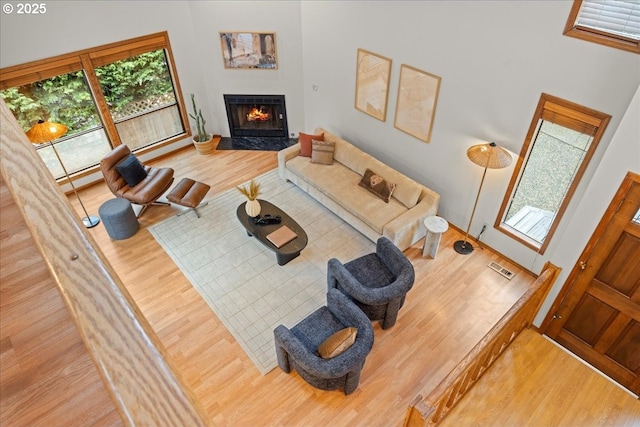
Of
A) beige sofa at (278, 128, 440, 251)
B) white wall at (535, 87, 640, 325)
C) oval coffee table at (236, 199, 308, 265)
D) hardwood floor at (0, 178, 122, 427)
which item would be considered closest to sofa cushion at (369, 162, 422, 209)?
beige sofa at (278, 128, 440, 251)

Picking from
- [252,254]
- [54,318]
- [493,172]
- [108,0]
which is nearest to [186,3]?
[108,0]

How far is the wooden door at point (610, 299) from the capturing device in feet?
13.1

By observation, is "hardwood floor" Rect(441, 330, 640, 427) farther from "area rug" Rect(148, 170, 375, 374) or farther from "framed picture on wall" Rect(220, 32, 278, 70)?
"framed picture on wall" Rect(220, 32, 278, 70)

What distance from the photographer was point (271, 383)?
488 centimetres

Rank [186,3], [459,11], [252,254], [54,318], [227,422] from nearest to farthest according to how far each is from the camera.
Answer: [54,318], [227,422], [459,11], [252,254], [186,3]

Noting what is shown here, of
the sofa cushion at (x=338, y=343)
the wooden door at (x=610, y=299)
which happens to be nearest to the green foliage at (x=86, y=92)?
the sofa cushion at (x=338, y=343)

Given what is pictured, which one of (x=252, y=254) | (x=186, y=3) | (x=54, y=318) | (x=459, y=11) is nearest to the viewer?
(x=54, y=318)

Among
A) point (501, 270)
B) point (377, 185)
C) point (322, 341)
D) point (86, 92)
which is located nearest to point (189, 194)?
point (86, 92)

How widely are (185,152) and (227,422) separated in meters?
5.39

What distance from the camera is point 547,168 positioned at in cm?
539

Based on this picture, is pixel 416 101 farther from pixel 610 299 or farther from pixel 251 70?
pixel 610 299

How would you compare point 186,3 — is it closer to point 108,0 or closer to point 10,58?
point 108,0

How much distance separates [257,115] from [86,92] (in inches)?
117

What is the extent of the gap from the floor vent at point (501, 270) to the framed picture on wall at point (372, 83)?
276cm
